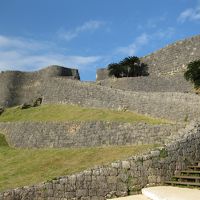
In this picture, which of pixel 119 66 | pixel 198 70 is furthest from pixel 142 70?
pixel 198 70

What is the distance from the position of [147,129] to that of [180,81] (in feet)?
67.2

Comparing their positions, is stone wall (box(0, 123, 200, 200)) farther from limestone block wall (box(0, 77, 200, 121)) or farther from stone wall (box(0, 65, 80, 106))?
stone wall (box(0, 65, 80, 106))

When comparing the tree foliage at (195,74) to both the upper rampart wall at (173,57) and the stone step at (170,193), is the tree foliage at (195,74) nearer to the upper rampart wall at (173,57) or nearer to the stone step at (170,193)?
the upper rampart wall at (173,57)

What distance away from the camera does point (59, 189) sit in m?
17.2

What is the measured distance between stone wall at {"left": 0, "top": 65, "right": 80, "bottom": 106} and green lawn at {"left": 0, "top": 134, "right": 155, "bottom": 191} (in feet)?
122

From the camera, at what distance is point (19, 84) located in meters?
62.8

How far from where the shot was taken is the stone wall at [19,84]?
203 ft

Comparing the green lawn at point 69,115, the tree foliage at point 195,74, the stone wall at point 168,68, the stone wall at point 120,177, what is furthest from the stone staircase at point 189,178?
the stone wall at point 168,68

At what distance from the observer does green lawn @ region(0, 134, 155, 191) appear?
772 inches

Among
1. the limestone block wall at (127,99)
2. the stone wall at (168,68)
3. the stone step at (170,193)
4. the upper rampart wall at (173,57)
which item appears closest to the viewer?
the stone step at (170,193)

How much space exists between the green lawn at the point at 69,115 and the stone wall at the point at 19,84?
1828 cm

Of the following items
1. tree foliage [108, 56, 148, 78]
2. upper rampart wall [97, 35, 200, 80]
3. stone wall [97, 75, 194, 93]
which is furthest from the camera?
tree foliage [108, 56, 148, 78]

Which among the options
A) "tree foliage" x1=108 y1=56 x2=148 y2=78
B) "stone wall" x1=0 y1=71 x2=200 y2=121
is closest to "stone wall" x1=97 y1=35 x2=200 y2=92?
"tree foliage" x1=108 y1=56 x2=148 y2=78

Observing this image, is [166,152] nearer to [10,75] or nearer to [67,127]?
[67,127]
